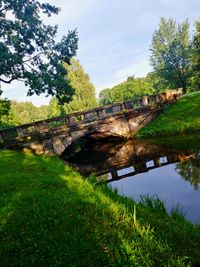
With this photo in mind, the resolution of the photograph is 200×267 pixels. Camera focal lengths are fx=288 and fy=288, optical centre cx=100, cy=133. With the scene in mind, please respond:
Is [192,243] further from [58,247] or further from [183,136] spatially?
[183,136]

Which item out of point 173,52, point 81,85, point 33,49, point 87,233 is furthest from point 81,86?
point 87,233

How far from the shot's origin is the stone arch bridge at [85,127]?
22094mm

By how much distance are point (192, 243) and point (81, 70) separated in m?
61.7

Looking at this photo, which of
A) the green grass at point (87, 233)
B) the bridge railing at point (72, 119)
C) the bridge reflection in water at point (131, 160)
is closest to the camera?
the green grass at point (87, 233)

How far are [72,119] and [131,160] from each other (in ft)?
23.5

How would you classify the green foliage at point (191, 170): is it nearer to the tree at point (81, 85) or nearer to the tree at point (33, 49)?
the tree at point (33, 49)

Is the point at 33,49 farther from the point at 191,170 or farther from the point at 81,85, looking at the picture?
the point at 81,85

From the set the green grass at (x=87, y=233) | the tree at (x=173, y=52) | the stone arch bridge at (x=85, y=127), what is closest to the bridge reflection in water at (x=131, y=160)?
the stone arch bridge at (x=85, y=127)

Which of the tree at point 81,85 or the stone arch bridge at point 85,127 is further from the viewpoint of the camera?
the tree at point 81,85

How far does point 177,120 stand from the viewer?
82.5ft

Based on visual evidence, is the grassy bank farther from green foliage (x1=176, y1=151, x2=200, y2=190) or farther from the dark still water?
green foliage (x1=176, y1=151, x2=200, y2=190)

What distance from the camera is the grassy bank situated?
75.9ft

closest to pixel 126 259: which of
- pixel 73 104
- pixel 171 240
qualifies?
pixel 171 240

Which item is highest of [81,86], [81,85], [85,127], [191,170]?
[81,85]
